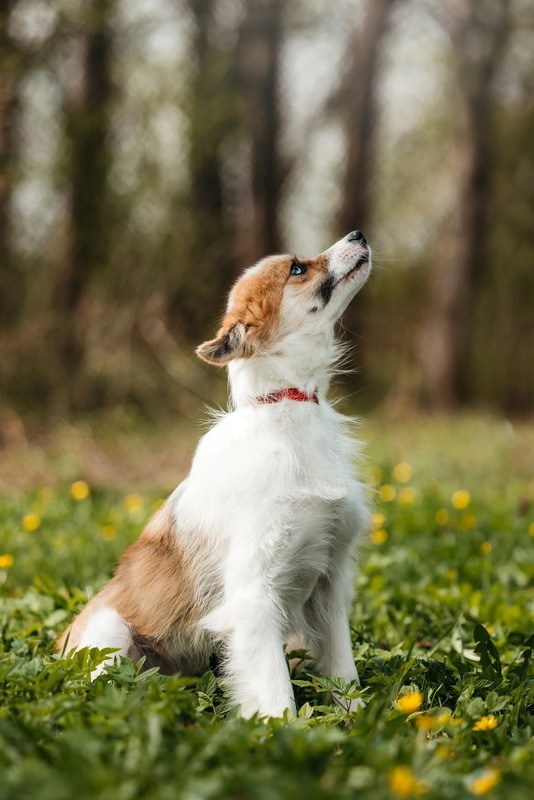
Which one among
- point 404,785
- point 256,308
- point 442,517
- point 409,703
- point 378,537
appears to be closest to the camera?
point 404,785

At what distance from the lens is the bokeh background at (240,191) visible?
9.79 m

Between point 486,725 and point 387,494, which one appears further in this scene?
point 387,494

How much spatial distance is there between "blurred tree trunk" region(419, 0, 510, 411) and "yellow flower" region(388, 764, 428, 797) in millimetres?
12815

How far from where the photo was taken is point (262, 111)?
13.1 metres

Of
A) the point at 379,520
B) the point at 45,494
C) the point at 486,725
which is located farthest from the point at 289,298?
the point at 45,494

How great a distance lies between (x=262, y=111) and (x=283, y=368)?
10447 millimetres

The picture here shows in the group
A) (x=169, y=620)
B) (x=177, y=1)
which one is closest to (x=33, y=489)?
(x=169, y=620)

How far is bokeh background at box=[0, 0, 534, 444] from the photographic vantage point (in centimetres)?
979

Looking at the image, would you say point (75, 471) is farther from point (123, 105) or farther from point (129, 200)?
point (123, 105)

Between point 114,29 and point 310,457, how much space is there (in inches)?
351

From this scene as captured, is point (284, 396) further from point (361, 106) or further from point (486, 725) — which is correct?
point (361, 106)

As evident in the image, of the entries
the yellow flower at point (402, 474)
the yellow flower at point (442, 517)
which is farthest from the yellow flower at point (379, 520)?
the yellow flower at point (402, 474)

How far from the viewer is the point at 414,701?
9.11 feet

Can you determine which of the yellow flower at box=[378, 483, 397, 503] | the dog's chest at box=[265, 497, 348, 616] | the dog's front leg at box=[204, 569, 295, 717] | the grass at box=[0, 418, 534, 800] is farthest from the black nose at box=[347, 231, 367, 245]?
the yellow flower at box=[378, 483, 397, 503]
